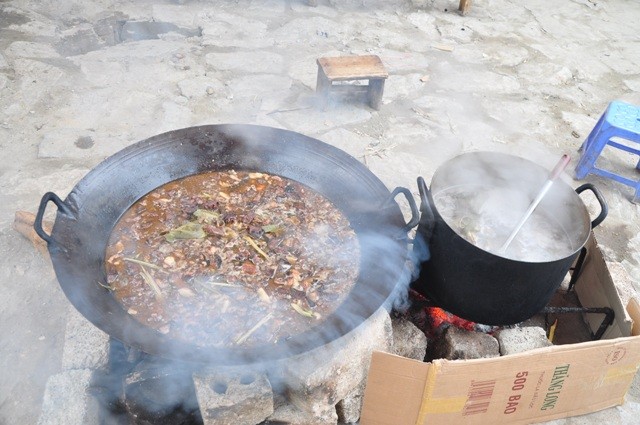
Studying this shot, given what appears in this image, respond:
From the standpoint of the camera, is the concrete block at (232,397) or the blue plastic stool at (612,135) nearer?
the concrete block at (232,397)

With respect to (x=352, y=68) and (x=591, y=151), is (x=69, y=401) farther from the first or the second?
(x=591, y=151)

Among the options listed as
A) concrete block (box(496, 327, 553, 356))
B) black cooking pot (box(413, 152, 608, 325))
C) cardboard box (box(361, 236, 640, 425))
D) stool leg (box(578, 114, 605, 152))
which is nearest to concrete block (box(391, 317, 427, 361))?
black cooking pot (box(413, 152, 608, 325))

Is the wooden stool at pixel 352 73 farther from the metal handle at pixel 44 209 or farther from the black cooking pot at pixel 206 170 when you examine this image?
the metal handle at pixel 44 209

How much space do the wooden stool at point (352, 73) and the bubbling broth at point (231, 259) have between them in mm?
2518

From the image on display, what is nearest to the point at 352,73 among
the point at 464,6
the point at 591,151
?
the point at 591,151

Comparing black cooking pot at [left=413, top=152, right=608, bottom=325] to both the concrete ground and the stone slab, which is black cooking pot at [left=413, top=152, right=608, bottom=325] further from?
the concrete ground

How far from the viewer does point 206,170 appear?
3867mm

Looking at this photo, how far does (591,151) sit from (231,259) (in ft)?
15.1

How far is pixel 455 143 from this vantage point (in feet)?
19.9

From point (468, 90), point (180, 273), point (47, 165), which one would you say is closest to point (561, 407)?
point (180, 273)

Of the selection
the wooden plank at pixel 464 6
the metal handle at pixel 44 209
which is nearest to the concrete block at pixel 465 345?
the metal handle at pixel 44 209

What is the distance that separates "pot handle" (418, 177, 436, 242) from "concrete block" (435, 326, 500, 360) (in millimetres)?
847

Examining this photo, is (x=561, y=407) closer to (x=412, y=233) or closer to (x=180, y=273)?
(x=412, y=233)

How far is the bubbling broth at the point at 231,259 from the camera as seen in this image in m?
2.87
